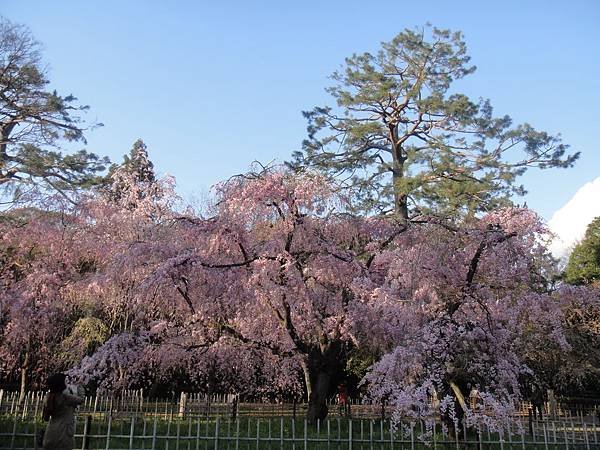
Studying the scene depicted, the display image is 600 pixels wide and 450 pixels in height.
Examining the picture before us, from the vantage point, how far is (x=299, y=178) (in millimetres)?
10469

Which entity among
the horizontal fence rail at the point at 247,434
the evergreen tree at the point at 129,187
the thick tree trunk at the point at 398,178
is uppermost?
the thick tree trunk at the point at 398,178

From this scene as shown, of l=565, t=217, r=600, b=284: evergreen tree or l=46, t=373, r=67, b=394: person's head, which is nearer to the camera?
l=46, t=373, r=67, b=394: person's head

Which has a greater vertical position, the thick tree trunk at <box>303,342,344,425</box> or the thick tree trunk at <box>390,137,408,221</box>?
the thick tree trunk at <box>390,137,408,221</box>

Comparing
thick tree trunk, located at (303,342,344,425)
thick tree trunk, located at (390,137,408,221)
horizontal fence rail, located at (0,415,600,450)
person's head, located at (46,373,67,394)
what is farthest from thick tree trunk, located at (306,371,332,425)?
thick tree trunk, located at (390,137,408,221)

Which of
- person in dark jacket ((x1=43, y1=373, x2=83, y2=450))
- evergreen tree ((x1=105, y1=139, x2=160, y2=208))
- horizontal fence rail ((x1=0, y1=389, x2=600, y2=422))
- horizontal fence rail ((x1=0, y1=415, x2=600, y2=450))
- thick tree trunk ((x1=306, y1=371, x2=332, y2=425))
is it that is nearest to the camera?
person in dark jacket ((x1=43, y1=373, x2=83, y2=450))

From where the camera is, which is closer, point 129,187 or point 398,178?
point 129,187

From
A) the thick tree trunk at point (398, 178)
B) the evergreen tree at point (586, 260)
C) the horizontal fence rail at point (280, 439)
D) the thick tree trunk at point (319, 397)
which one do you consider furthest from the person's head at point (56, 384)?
the evergreen tree at point (586, 260)

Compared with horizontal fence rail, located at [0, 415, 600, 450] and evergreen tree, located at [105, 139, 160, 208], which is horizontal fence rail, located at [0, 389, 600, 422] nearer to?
horizontal fence rail, located at [0, 415, 600, 450]

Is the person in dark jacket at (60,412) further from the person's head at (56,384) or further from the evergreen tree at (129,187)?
the evergreen tree at (129,187)

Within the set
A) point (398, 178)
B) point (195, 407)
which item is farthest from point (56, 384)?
point (398, 178)

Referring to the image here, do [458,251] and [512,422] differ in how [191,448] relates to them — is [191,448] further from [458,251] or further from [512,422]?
[458,251]

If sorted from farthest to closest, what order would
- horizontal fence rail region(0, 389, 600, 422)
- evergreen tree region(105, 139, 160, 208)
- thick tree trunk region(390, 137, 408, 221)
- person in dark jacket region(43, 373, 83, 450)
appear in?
thick tree trunk region(390, 137, 408, 221), evergreen tree region(105, 139, 160, 208), horizontal fence rail region(0, 389, 600, 422), person in dark jacket region(43, 373, 83, 450)

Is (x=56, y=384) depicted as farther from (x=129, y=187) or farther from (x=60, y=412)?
(x=129, y=187)

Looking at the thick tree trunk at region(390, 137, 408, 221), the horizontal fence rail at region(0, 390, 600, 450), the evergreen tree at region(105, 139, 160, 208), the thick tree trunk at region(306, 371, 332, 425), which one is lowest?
the horizontal fence rail at region(0, 390, 600, 450)
